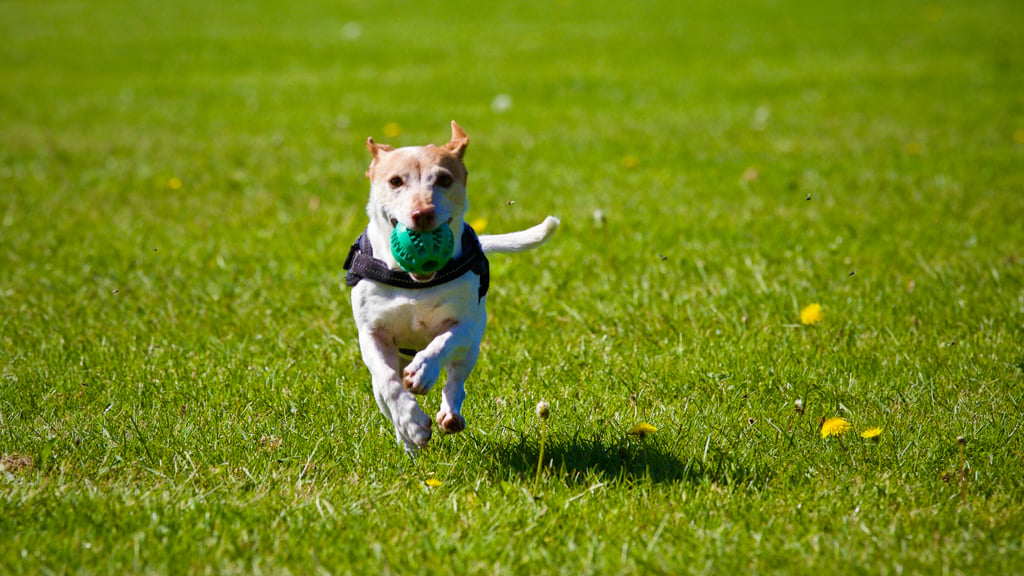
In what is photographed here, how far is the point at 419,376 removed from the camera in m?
2.95

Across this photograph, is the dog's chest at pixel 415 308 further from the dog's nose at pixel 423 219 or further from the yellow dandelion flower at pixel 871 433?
the yellow dandelion flower at pixel 871 433

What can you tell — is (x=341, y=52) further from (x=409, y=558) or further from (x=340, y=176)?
(x=409, y=558)

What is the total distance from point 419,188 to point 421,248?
20cm

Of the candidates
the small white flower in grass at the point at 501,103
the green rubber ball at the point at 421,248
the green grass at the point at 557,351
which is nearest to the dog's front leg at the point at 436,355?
the green rubber ball at the point at 421,248

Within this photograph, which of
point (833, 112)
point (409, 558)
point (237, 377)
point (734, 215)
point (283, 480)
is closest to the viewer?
point (409, 558)

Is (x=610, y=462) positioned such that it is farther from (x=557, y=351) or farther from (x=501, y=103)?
(x=501, y=103)

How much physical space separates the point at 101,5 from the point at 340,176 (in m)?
23.6

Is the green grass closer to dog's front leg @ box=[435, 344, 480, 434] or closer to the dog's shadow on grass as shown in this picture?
the dog's shadow on grass

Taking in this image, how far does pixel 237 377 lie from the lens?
4.12 meters

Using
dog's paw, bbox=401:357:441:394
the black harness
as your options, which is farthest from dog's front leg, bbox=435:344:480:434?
the black harness

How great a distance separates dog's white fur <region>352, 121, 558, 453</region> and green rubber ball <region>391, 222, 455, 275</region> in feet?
0.11

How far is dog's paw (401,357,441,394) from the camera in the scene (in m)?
2.95

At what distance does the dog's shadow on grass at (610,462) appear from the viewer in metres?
3.22

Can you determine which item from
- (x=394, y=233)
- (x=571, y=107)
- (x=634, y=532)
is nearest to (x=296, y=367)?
(x=394, y=233)
